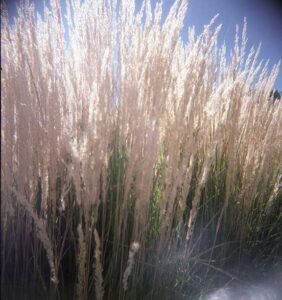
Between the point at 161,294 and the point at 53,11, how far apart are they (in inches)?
45.7

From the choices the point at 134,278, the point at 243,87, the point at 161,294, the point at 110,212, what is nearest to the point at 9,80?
the point at 110,212

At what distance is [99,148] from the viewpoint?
107 centimetres

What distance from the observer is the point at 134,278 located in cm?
127

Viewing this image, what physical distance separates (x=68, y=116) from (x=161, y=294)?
0.76 m

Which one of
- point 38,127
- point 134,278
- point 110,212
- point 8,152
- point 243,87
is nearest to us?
point 8,152

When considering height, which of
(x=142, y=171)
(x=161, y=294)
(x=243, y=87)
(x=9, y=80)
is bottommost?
(x=161, y=294)

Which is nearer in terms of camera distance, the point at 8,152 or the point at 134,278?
the point at 8,152

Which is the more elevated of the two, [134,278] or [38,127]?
[38,127]

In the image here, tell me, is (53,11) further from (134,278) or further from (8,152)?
(134,278)

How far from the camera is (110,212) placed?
1.40 meters

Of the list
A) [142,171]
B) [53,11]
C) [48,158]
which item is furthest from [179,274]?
[53,11]

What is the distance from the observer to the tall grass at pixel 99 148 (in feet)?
3.53

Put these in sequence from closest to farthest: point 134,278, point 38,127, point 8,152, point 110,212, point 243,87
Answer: point 8,152 < point 38,127 < point 134,278 < point 110,212 < point 243,87

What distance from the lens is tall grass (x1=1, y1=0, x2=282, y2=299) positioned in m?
1.08
